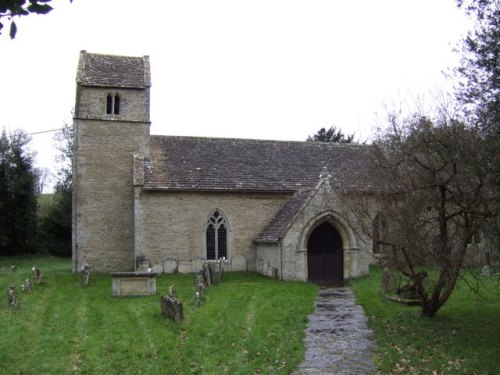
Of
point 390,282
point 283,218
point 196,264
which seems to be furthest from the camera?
point 196,264

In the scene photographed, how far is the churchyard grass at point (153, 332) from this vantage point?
11000 millimetres

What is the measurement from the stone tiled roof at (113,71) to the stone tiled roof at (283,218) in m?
10.6

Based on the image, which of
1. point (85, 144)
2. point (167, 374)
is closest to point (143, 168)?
point (85, 144)

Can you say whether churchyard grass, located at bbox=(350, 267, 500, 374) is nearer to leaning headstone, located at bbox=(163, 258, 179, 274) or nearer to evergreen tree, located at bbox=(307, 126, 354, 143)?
leaning headstone, located at bbox=(163, 258, 179, 274)

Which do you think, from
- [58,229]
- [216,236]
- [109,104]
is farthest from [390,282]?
[58,229]

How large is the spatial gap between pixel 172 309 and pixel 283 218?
1191 centimetres

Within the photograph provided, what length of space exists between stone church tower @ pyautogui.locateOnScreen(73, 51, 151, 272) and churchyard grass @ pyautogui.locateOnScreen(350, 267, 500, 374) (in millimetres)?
14991

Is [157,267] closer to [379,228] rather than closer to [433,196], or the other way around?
[379,228]

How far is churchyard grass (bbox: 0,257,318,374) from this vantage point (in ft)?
36.1

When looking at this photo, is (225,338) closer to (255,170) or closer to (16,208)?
(255,170)

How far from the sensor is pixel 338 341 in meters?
12.7

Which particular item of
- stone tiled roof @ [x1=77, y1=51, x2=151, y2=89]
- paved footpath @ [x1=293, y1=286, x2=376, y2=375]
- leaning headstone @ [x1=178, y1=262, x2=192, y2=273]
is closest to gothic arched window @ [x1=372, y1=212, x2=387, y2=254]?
paved footpath @ [x1=293, y1=286, x2=376, y2=375]

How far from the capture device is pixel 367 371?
10.3 metres

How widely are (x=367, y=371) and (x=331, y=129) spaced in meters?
54.4
